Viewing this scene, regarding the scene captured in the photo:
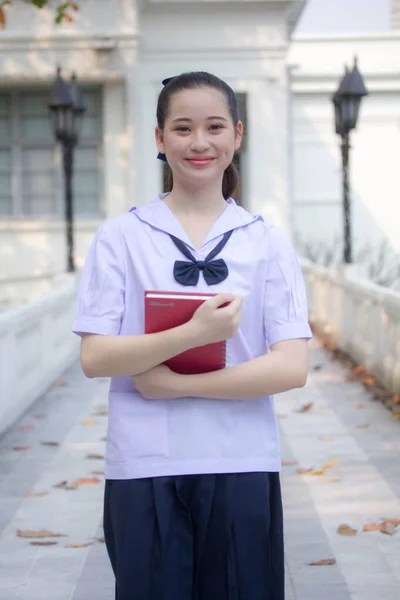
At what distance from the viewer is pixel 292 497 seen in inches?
240

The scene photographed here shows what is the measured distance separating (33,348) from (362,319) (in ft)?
12.3

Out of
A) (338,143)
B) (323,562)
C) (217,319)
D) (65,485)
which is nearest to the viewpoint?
(217,319)

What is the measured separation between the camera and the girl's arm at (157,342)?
2.39 meters

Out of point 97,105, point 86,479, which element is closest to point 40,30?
point 97,105

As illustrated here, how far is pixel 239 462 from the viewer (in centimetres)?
258

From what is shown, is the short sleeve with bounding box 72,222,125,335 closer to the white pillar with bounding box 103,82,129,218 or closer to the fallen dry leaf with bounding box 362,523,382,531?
the fallen dry leaf with bounding box 362,523,382,531

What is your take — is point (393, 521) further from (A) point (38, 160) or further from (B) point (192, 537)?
(A) point (38, 160)

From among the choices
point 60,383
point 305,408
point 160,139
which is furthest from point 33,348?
point 160,139

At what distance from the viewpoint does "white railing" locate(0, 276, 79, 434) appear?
8406 millimetres

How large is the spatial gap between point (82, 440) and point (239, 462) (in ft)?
18.2

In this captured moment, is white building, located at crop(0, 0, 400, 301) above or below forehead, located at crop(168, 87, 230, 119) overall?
above

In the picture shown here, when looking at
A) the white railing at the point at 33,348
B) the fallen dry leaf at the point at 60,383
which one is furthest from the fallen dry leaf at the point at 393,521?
the fallen dry leaf at the point at 60,383

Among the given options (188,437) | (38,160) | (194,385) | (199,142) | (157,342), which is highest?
(38,160)

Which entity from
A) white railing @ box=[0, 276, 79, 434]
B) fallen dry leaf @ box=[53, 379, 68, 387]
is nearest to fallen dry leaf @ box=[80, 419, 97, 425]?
white railing @ box=[0, 276, 79, 434]
